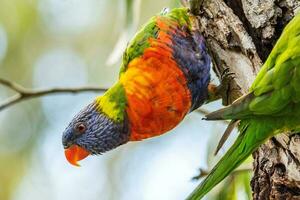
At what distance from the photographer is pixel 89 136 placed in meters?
2.25

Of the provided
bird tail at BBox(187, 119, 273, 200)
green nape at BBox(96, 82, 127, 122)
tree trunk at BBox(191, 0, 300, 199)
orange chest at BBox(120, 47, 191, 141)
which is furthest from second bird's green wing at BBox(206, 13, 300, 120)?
green nape at BBox(96, 82, 127, 122)

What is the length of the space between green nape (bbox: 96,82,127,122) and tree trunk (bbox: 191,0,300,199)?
46cm

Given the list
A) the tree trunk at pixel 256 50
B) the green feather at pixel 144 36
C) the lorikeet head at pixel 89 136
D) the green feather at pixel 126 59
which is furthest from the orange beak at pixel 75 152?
the tree trunk at pixel 256 50

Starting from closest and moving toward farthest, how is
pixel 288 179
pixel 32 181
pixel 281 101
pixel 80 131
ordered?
pixel 281 101 → pixel 288 179 → pixel 80 131 → pixel 32 181

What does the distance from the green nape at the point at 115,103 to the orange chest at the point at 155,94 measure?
3 centimetres

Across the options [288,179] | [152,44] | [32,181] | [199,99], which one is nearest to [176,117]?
[199,99]

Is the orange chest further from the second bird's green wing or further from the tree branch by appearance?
the second bird's green wing

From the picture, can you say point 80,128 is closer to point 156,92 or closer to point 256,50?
point 156,92

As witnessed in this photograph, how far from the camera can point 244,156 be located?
1.45m

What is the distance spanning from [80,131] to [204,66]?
22.6 inches

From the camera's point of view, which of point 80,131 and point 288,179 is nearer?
point 288,179

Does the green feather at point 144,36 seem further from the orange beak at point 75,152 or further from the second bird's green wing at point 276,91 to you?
the second bird's green wing at point 276,91

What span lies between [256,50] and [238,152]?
0.39m

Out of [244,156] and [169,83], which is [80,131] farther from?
[244,156]
